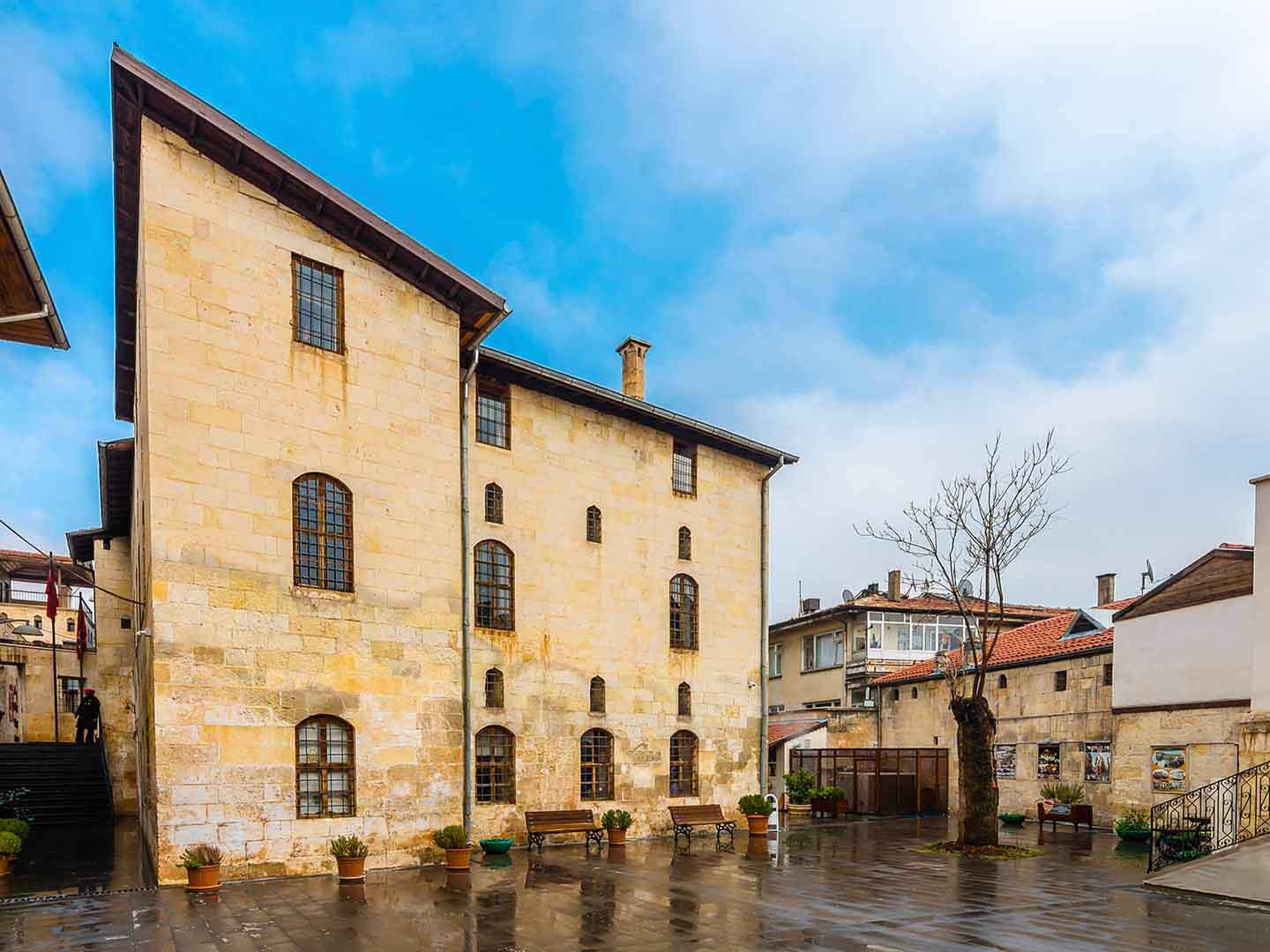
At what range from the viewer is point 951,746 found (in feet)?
106

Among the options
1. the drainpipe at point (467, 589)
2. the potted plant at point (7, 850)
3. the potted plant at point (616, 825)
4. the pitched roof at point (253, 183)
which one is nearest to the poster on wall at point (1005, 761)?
the potted plant at point (616, 825)

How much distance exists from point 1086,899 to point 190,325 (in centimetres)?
1731

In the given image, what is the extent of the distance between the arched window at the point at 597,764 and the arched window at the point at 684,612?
10.3 ft

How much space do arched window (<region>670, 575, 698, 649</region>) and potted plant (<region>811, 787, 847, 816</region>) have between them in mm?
10867

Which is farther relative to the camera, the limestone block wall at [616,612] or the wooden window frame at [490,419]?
the wooden window frame at [490,419]

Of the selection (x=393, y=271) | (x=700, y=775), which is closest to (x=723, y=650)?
(x=700, y=775)

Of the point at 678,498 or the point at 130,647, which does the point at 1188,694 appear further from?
the point at 130,647

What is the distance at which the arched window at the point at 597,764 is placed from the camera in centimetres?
2138

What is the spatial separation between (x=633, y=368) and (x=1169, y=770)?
16718mm

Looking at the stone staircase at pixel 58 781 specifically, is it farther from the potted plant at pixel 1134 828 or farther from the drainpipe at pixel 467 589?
the potted plant at pixel 1134 828

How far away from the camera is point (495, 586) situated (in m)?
20.4

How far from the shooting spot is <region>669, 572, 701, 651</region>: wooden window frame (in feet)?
78.1

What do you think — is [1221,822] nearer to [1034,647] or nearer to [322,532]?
[1034,647]

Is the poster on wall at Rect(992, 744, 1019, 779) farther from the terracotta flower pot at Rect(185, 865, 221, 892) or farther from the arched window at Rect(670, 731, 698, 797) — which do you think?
the terracotta flower pot at Rect(185, 865, 221, 892)
